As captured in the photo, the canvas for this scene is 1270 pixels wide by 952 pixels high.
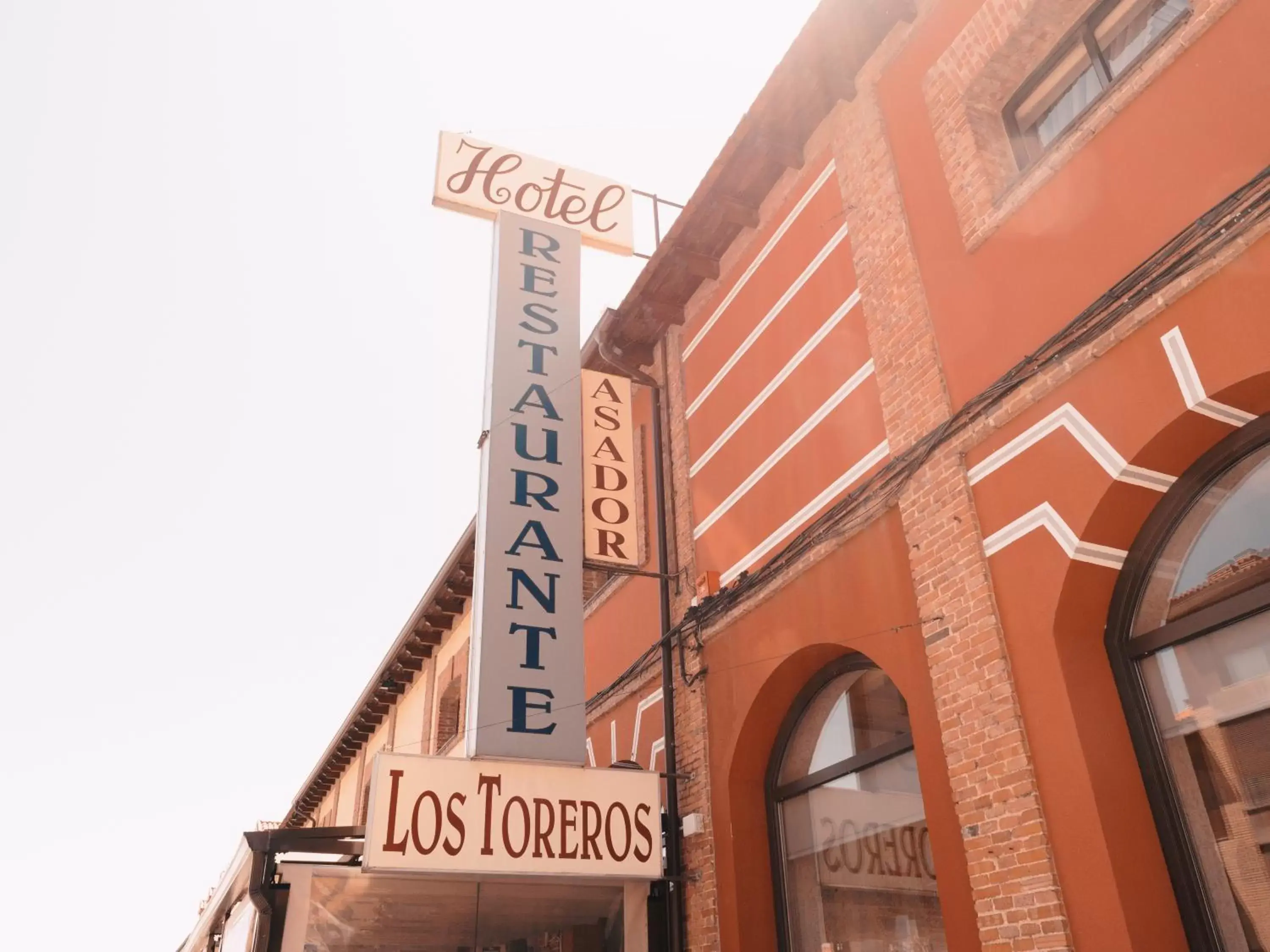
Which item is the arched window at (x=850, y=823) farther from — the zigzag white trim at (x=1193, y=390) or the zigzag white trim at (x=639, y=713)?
the zigzag white trim at (x=1193, y=390)

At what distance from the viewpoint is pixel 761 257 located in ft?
31.4

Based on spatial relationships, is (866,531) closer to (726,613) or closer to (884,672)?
(884,672)

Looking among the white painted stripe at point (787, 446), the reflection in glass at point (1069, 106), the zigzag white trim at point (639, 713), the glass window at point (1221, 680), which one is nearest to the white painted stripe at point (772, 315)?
the white painted stripe at point (787, 446)

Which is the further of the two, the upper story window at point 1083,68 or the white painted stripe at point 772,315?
the white painted stripe at point 772,315

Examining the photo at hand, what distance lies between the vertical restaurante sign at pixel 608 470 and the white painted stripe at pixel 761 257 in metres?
0.91

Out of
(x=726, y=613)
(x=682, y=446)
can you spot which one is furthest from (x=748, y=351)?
(x=726, y=613)

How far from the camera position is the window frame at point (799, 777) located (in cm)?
725

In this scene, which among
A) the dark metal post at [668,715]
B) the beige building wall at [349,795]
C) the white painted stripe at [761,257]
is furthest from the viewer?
the beige building wall at [349,795]

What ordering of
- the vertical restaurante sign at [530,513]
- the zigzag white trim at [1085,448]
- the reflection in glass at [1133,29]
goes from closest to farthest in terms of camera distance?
1. the zigzag white trim at [1085,448]
2. the reflection in glass at [1133,29]
3. the vertical restaurante sign at [530,513]

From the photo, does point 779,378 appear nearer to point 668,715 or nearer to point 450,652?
point 668,715

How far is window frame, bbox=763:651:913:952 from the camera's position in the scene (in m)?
7.25

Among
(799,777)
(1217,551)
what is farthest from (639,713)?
(1217,551)

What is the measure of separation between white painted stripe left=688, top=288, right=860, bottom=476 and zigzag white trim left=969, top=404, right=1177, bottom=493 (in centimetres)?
224

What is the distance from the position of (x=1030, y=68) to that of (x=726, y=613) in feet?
15.6
